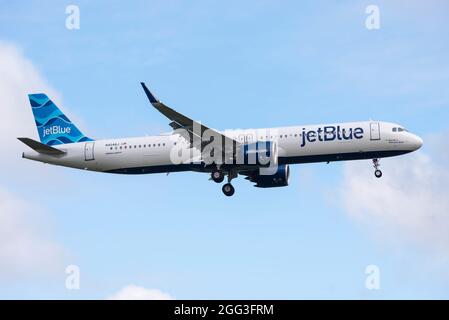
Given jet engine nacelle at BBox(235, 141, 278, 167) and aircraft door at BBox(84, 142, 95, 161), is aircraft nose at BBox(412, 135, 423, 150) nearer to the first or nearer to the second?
jet engine nacelle at BBox(235, 141, 278, 167)

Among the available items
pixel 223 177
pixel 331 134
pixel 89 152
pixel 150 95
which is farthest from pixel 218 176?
pixel 89 152

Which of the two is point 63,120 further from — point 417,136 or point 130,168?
point 417,136

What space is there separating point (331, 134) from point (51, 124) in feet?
75.8

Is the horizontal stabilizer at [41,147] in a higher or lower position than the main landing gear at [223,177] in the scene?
higher

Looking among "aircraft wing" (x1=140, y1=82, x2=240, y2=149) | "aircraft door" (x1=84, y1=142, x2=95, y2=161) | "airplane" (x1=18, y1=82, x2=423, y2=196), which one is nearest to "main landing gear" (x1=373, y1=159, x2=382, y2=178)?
"airplane" (x1=18, y1=82, x2=423, y2=196)

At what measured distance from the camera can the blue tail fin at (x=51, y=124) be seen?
210ft

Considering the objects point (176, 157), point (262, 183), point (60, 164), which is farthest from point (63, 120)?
point (262, 183)

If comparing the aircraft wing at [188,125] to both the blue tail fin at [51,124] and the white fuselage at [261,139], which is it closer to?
the white fuselage at [261,139]

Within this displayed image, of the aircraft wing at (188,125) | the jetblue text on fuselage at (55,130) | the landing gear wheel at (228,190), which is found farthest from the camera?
the jetblue text on fuselage at (55,130)

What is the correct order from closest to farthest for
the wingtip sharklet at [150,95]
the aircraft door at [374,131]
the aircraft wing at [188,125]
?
1. the wingtip sharklet at [150,95]
2. the aircraft wing at [188,125]
3. the aircraft door at [374,131]

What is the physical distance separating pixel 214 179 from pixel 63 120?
47.3 ft

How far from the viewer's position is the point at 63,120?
6519 centimetres

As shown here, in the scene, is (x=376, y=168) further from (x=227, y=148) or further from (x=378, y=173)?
(x=227, y=148)

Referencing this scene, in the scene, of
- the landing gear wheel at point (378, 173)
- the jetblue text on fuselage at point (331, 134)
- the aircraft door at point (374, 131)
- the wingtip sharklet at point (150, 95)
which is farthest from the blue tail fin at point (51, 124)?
the landing gear wheel at point (378, 173)
